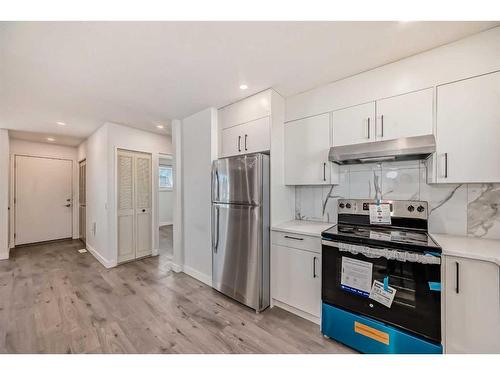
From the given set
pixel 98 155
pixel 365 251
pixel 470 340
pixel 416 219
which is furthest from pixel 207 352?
pixel 98 155

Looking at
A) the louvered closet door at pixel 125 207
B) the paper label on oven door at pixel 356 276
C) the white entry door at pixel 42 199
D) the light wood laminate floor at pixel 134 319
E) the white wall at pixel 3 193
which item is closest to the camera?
the paper label on oven door at pixel 356 276

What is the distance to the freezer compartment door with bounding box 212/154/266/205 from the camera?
2.17m

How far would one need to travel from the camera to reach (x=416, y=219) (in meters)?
1.85

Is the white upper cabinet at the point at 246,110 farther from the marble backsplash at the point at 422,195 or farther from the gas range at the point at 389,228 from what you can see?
the gas range at the point at 389,228

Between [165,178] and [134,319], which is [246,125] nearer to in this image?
[134,319]

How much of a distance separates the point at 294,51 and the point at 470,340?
7.63ft

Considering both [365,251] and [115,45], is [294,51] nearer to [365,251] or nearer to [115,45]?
[115,45]

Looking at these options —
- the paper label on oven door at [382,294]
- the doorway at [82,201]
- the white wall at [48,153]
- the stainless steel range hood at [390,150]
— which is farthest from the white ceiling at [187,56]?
the white wall at [48,153]

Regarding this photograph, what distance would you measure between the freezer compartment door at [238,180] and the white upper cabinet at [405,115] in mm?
1137

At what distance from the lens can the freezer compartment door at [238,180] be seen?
7.11 feet

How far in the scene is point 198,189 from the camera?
2955 mm

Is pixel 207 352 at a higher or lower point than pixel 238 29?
lower

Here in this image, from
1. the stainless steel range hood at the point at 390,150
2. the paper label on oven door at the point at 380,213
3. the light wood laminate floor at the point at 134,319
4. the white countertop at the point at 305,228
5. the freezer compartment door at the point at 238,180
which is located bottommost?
the light wood laminate floor at the point at 134,319

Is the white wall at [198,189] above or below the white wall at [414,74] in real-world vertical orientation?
below
